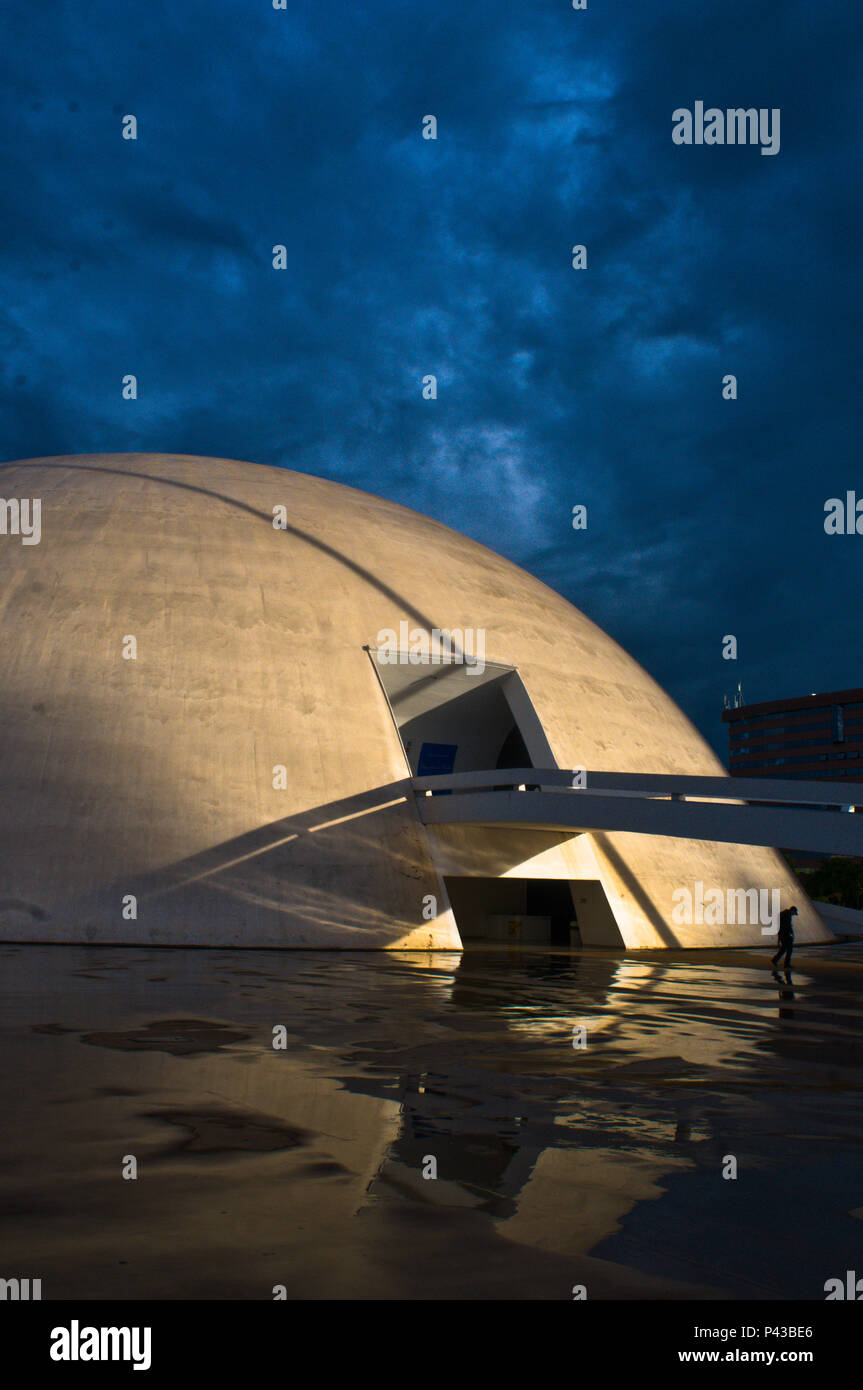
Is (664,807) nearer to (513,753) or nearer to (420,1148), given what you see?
(513,753)

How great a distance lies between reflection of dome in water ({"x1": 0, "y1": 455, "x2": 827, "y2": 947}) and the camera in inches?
749

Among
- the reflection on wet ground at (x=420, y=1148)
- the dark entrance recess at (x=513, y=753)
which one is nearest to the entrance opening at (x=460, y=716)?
the dark entrance recess at (x=513, y=753)

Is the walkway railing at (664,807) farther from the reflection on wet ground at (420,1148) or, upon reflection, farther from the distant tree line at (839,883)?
the distant tree line at (839,883)

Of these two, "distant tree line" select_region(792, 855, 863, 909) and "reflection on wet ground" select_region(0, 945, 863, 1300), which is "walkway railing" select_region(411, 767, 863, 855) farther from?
"distant tree line" select_region(792, 855, 863, 909)

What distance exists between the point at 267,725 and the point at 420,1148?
15.8m

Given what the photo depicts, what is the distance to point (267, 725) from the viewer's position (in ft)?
68.6

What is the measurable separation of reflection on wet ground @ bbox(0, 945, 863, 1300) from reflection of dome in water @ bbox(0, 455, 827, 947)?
7.77 m

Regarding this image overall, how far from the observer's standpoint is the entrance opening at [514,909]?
95.3 feet

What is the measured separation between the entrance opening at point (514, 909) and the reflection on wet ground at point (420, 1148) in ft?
58.1

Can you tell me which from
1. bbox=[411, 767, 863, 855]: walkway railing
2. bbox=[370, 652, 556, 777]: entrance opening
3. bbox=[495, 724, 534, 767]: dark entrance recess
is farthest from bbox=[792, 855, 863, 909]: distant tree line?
bbox=[411, 767, 863, 855]: walkway railing
